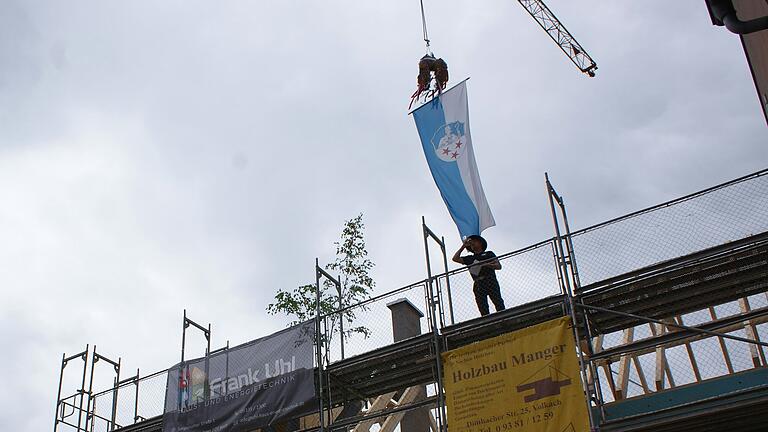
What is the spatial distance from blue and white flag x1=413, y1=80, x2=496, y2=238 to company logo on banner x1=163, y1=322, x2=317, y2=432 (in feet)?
10.1

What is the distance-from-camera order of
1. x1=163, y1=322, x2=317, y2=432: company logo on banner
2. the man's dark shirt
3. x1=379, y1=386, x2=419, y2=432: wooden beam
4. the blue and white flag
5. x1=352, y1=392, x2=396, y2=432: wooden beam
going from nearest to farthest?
1. the man's dark shirt
2. the blue and white flag
3. x1=163, y1=322, x2=317, y2=432: company logo on banner
4. x1=379, y1=386, x2=419, y2=432: wooden beam
5. x1=352, y1=392, x2=396, y2=432: wooden beam

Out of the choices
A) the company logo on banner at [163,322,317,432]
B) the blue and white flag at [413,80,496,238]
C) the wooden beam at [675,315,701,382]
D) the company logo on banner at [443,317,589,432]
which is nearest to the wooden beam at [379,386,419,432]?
the company logo on banner at [163,322,317,432]

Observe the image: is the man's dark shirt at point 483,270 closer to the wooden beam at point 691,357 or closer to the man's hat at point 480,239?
the man's hat at point 480,239

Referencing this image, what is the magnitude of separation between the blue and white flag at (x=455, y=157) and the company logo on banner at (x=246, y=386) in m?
3.08

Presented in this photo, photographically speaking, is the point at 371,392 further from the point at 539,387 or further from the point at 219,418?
the point at 539,387

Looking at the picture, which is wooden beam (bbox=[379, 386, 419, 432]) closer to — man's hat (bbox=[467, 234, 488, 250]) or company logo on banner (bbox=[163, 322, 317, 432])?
company logo on banner (bbox=[163, 322, 317, 432])

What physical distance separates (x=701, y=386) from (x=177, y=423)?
8.77 m

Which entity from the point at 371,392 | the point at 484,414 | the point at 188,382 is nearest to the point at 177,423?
the point at 188,382

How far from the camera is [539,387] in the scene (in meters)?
11.3

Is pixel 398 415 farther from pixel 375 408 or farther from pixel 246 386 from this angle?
pixel 246 386

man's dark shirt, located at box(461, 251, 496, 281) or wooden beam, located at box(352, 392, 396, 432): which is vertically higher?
man's dark shirt, located at box(461, 251, 496, 281)

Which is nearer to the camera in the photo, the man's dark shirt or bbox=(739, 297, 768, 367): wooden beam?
bbox=(739, 297, 768, 367): wooden beam

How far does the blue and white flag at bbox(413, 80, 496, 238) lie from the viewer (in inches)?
524

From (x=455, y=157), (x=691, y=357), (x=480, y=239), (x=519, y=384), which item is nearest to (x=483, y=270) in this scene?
(x=480, y=239)
